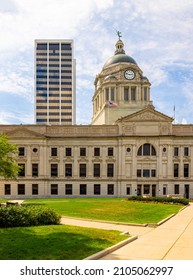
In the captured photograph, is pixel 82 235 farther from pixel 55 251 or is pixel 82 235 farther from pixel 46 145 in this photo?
pixel 46 145

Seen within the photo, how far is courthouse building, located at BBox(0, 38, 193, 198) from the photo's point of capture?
82.2m

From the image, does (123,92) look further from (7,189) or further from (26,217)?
(26,217)

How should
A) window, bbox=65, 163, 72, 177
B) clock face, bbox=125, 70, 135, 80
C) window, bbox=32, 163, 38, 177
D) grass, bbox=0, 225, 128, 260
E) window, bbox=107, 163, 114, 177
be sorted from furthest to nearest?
clock face, bbox=125, 70, 135, 80 → window, bbox=65, 163, 72, 177 → window, bbox=107, 163, 114, 177 → window, bbox=32, 163, 38, 177 → grass, bbox=0, 225, 128, 260

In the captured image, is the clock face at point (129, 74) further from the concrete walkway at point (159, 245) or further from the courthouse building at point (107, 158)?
the concrete walkway at point (159, 245)

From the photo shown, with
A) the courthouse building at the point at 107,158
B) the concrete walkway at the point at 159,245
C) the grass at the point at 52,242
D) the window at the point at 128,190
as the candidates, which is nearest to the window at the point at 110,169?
the courthouse building at the point at 107,158

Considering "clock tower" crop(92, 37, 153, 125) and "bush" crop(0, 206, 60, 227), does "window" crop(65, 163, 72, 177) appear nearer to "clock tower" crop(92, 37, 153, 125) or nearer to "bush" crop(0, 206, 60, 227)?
"clock tower" crop(92, 37, 153, 125)

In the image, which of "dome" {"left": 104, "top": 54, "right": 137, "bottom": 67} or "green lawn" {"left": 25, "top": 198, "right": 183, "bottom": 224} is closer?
"green lawn" {"left": 25, "top": 198, "right": 183, "bottom": 224}

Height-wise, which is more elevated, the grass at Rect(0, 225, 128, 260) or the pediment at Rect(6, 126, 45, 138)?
the pediment at Rect(6, 126, 45, 138)

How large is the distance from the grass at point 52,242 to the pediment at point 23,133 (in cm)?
5913

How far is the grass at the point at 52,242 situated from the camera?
16734mm

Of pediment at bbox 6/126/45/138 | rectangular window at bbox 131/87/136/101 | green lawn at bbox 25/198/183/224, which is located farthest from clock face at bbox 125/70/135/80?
green lawn at bbox 25/198/183/224

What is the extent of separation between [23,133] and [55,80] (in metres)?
96.0

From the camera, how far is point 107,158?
8344cm

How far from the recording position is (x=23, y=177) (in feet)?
271
